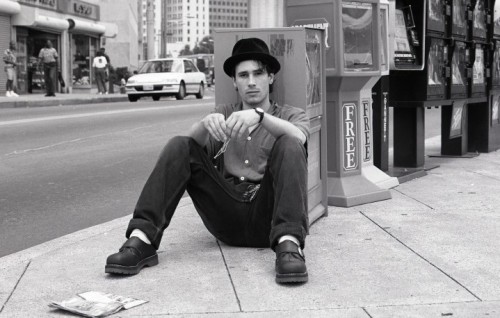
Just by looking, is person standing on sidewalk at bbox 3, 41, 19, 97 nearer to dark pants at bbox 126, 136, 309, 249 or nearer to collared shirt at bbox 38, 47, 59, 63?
collared shirt at bbox 38, 47, 59, 63

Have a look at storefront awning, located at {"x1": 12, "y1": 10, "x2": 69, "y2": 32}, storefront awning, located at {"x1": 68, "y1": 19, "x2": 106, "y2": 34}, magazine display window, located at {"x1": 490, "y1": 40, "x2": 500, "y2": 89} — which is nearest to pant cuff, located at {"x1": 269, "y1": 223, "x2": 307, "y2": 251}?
magazine display window, located at {"x1": 490, "y1": 40, "x2": 500, "y2": 89}

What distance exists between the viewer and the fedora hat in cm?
454

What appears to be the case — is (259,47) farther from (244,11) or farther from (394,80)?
(244,11)

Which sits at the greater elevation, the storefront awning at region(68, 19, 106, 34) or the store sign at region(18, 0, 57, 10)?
the store sign at region(18, 0, 57, 10)

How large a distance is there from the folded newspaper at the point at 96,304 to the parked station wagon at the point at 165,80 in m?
24.3

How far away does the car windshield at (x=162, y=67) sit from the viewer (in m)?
28.9

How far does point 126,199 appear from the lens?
7.23 metres

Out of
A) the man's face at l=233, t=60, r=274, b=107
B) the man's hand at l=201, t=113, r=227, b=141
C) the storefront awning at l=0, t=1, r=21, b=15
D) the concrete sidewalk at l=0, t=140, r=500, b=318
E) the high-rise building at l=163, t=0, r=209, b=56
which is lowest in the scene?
the concrete sidewalk at l=0, t=140, r=500, b=318

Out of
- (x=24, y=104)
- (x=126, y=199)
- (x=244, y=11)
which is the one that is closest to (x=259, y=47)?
(x=126, y=199)

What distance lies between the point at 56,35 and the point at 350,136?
29426mm

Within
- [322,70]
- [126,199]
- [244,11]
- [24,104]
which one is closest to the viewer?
[322,70]

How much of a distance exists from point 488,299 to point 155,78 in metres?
24.9

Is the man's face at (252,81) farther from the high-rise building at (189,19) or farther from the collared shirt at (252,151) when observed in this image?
the high-rise building at (189,19)

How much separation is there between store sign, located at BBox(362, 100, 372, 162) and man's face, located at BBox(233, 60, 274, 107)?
1.94m
